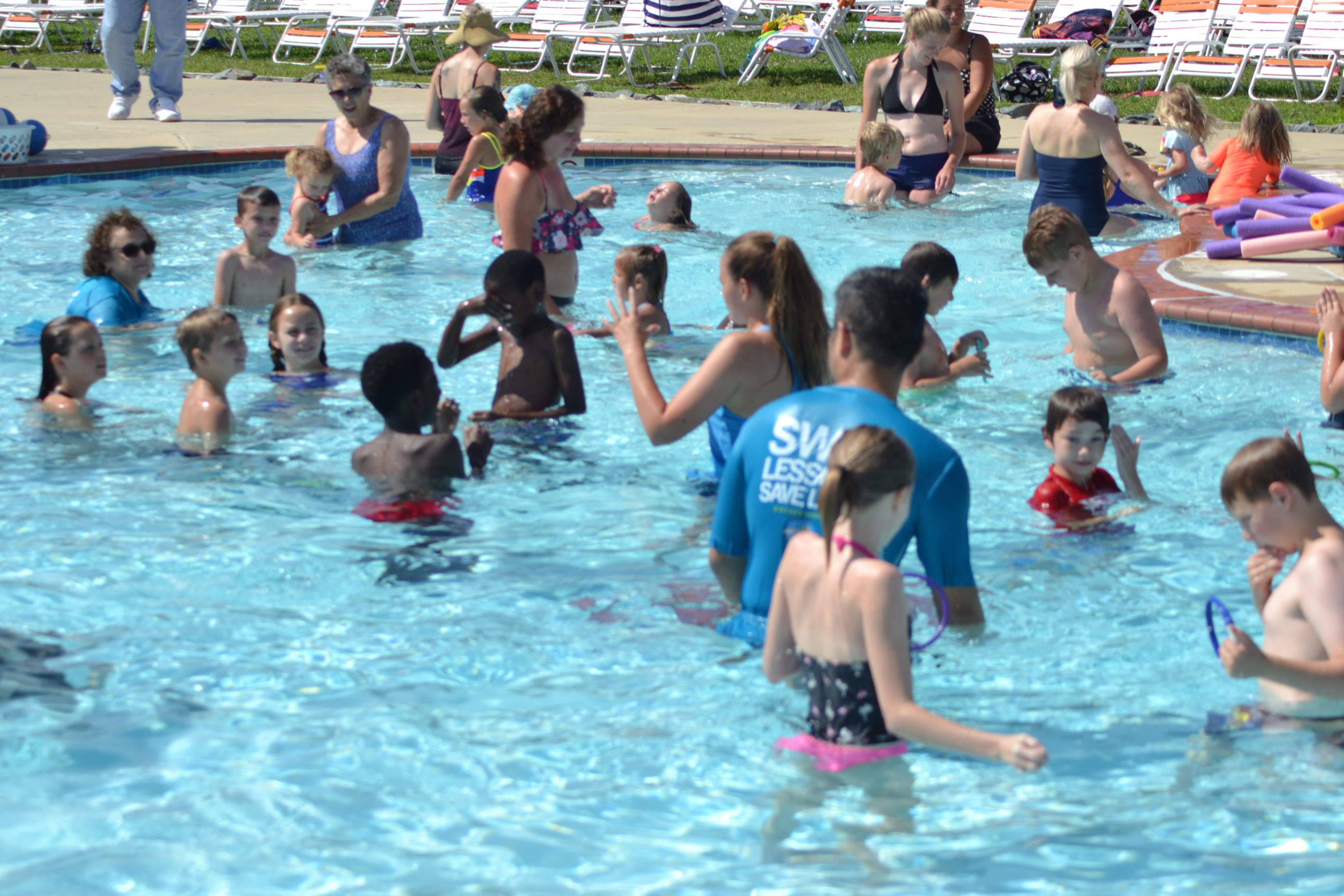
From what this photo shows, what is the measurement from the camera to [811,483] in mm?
3648

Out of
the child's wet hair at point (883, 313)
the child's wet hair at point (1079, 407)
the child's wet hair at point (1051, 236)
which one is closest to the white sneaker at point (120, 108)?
the child's wet hair at point (1051, 236)

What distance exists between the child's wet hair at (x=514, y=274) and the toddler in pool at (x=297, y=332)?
1.06m

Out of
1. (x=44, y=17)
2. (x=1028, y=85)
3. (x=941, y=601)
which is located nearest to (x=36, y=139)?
(x=1028, y=85)

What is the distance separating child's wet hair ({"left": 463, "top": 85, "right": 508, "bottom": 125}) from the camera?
10.0 metres

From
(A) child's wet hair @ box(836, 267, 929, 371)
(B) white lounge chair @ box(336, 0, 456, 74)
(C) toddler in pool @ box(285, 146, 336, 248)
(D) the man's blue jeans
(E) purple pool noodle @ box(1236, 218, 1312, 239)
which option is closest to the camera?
(A) child's wet hair @ box(836, 267, 929, 371)

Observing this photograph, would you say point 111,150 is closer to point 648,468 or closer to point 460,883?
point 648,468

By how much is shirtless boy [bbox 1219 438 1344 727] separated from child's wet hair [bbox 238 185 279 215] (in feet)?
18.1

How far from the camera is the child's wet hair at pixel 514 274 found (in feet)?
19.6

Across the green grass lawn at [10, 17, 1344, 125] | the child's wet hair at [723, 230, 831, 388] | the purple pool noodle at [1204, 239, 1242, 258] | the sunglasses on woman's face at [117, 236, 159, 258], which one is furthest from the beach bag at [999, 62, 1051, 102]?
the child's wet hair at [723, 230, 831, 388]

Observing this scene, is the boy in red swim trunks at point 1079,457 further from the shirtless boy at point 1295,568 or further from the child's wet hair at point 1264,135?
the child's wet hair at point 1264,135

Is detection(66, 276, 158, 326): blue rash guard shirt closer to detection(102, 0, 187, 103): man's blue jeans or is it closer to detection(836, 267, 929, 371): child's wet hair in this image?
detection(836, 267, 929, 371): child's wet hair

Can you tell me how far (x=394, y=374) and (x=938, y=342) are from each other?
2707mm

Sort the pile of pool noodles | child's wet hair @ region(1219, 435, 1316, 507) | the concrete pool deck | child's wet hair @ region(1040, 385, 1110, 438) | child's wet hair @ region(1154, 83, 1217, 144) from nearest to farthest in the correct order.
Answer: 1. child's wet hair @ region(1219, 435, 1316, 507)
2. child's wet hair @ region(1040, 385, 1110, 438)
3. the concrete pool deck
4. the pile of pool noodles
5. child's wet hair @ region(1154, 83, 1217, 144)

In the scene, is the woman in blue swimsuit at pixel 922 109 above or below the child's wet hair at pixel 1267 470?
above
